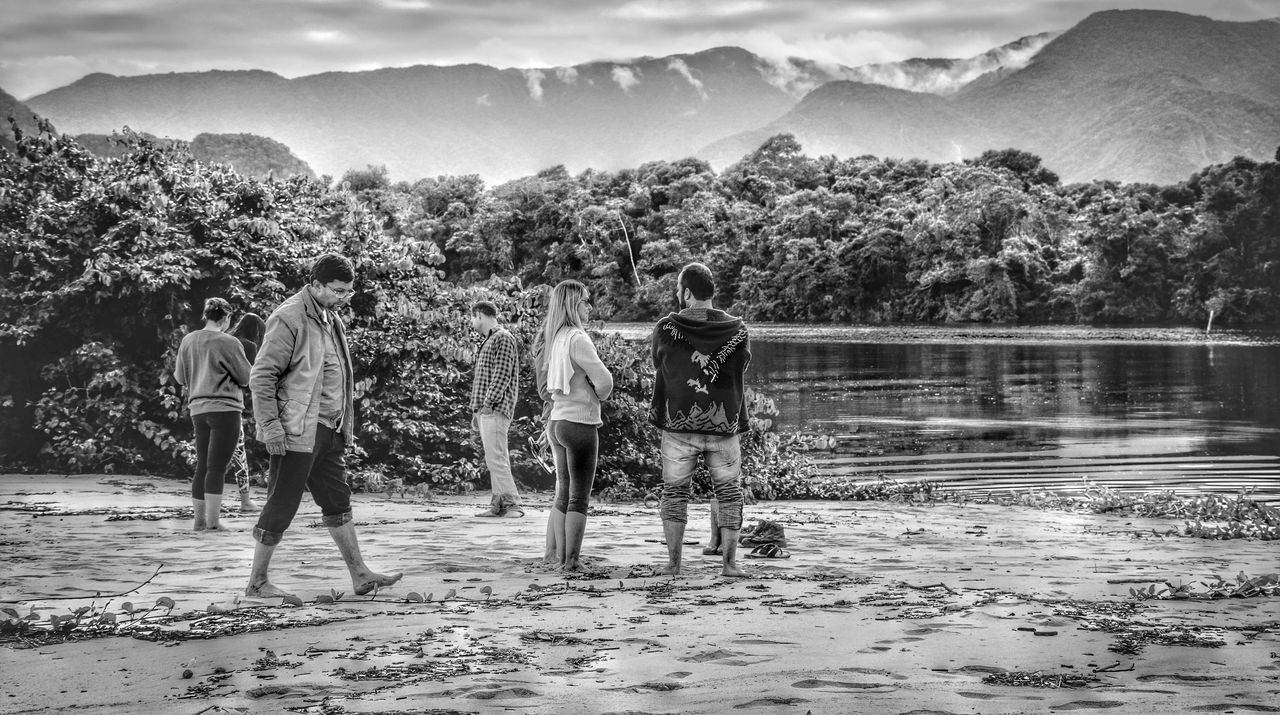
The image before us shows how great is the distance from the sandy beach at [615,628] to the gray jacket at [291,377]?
3.03ft

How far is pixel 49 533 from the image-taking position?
8.82 m

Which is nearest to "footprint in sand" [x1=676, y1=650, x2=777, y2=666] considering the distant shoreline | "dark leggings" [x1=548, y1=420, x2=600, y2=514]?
"dark leggings" [x1=548, y1=420, x2=600, y2=514]

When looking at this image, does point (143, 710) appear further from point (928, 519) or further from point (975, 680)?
point (928, 519)

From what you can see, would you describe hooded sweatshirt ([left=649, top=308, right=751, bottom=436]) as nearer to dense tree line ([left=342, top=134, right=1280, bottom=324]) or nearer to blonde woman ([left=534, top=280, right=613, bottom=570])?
blonde woman ([left=534, top=280, right=613, bottom=570])

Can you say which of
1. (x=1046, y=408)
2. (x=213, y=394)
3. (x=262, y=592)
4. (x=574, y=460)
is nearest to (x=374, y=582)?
(x=262, y=592)

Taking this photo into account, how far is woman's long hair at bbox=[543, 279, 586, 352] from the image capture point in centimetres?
757

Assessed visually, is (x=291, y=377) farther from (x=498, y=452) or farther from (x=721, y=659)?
(x=498, y=452)

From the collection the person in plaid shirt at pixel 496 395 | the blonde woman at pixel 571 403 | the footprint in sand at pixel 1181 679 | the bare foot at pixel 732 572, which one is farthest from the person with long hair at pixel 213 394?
the footprint in sand at pixel 1181 679

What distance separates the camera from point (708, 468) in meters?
7.42

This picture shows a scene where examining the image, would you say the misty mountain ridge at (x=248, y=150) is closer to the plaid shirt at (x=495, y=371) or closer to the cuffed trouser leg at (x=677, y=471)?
the plaid shirt at (x=495, y=371)

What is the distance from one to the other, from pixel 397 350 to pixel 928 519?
6.92 m

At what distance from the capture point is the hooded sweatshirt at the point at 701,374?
23.8ft

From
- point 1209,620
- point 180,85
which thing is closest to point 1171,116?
point 180,85

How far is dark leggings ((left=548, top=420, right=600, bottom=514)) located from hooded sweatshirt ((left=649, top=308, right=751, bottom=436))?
45cm
